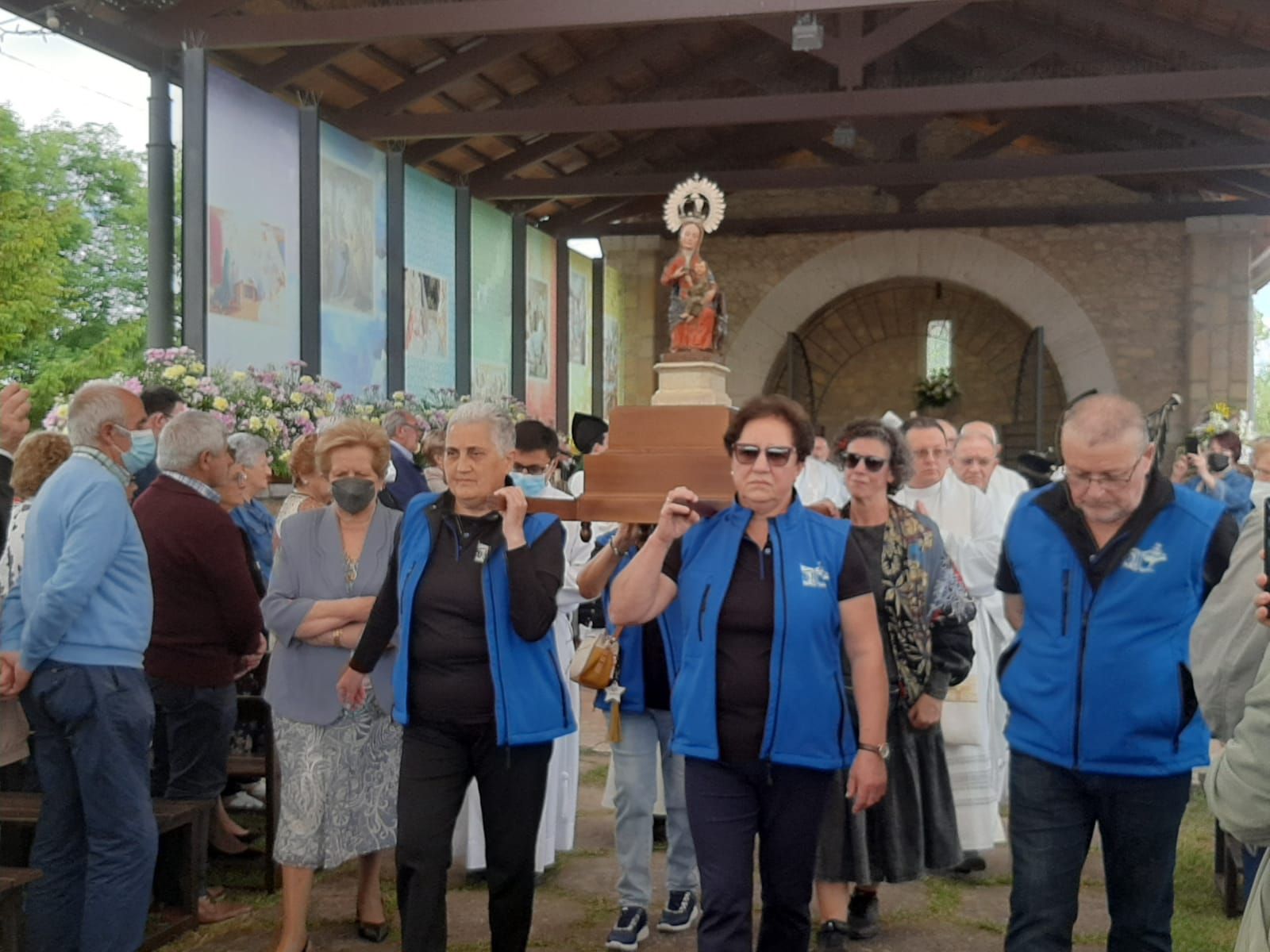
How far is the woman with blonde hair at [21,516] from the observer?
13.1 ft

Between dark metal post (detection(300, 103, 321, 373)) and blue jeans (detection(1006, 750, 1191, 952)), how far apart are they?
8.95 metres

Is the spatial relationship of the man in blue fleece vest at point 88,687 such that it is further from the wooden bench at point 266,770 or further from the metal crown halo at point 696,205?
the metal crown halo at point 696,205

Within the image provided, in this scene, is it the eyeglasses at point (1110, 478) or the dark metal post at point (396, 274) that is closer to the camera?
the eyeglasses at point (1110, 478)

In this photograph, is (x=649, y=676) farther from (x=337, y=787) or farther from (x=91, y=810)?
(x=91, y=810)

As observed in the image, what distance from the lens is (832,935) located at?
4.16 metres

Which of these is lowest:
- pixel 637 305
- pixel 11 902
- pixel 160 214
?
pixel 11 902

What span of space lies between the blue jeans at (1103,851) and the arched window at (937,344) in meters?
17.4

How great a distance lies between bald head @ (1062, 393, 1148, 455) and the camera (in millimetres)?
2996

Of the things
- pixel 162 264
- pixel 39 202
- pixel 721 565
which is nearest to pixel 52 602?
pixel 721 565

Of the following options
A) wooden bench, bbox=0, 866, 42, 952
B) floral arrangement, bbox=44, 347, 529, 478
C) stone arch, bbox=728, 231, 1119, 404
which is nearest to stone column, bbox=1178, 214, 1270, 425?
stone arch, bbox=728, 231, 1119, 404

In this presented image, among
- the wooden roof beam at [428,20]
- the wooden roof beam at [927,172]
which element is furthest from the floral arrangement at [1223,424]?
the wooden roof beam at [428,20]

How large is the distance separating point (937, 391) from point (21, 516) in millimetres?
16170

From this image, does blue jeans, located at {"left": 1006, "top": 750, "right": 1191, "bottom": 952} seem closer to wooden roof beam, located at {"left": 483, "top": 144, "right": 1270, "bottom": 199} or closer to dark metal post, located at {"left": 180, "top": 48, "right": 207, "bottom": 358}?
dark metal post, located at {"left": 180, "top": 48, "right": 207, "bottom": 358}

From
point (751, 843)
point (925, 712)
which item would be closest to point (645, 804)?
point (925, 712)
